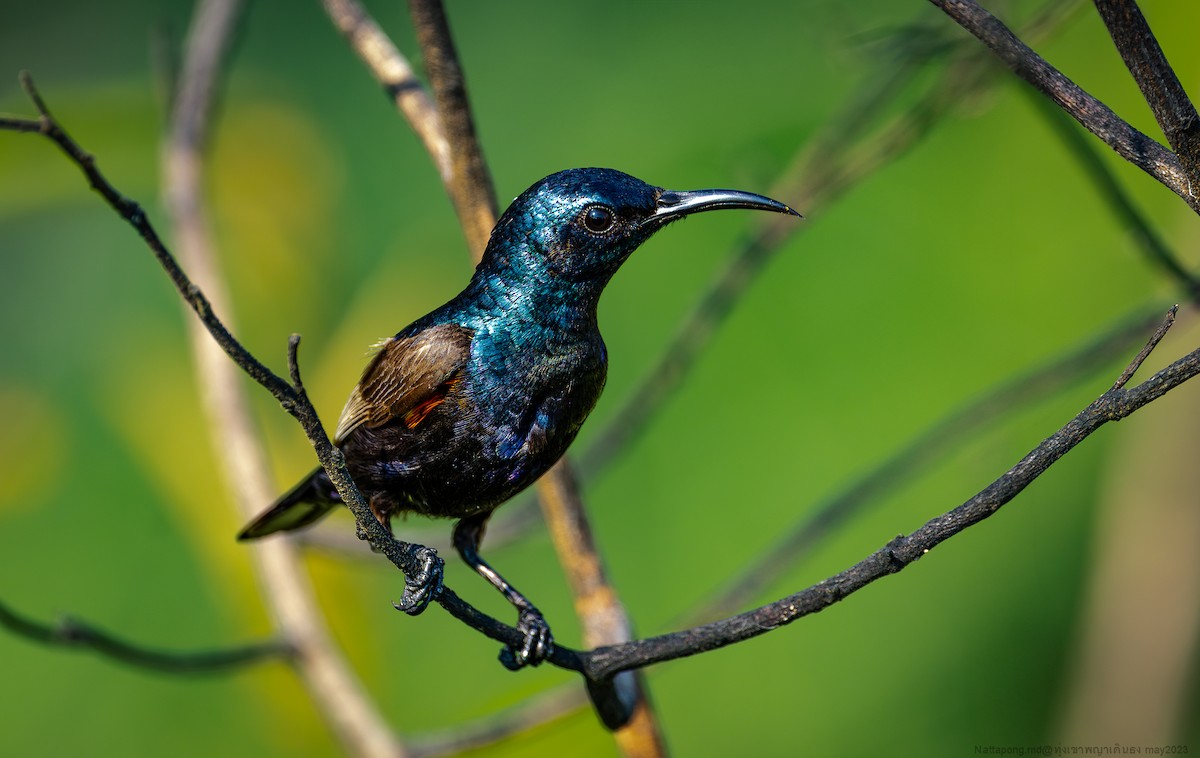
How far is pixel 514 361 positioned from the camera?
2.04 meters

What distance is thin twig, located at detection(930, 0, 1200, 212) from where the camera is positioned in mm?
1268

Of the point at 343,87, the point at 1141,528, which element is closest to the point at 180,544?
the point at 343,87

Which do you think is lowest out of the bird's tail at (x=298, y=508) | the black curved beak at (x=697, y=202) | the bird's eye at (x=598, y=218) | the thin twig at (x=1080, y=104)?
the thin twig at (x=1080, y=104)

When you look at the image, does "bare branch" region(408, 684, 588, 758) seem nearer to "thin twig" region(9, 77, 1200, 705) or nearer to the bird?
the bird

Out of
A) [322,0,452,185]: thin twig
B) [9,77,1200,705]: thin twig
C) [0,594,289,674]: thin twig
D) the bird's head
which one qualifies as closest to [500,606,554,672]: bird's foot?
[9,77,1200,705]: thin twig

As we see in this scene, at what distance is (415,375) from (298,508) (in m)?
0.44

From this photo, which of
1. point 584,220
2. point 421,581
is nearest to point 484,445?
point 421,581

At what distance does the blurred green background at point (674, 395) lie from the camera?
3.97 meters

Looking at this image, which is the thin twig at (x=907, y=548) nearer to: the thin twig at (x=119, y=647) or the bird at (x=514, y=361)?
the bird at (x=514, y=361)

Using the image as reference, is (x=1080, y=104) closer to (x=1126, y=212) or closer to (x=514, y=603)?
(x=1126, y=212)

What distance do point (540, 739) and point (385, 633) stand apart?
720 millimetres

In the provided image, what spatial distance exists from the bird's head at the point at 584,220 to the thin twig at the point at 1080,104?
0.74m

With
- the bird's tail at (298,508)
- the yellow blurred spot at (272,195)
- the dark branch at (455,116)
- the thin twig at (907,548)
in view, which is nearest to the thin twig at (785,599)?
the thin twig at (907,548)

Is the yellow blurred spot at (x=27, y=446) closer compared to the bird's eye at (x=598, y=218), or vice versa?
the bird's eye at (x=598, y=218)
